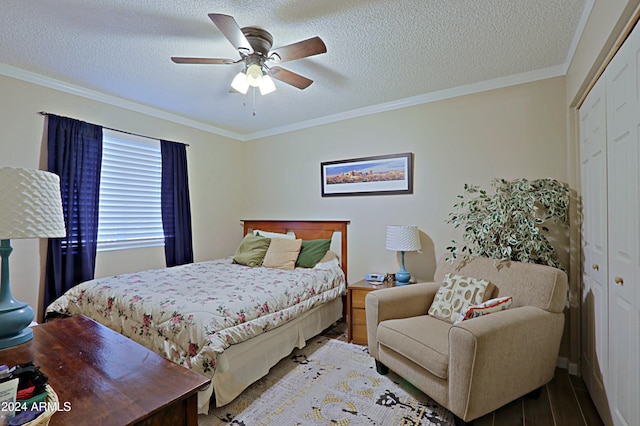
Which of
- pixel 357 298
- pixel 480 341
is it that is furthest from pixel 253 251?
pixel 480 341

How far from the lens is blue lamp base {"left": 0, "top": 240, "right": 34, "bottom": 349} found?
114cm

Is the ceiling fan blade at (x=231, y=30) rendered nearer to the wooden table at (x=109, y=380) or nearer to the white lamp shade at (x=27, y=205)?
the white lamp shade at (x=27, y=205)

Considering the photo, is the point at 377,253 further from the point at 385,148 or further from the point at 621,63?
the point at 621,63

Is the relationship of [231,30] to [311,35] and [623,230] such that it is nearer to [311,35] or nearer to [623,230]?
[311,35]

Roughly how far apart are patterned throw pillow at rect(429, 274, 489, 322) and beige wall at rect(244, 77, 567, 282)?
0.65 meters

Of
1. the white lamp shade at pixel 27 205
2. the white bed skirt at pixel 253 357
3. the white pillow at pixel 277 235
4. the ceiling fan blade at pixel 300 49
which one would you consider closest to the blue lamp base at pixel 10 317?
the white lamp shade at pixel 27 205

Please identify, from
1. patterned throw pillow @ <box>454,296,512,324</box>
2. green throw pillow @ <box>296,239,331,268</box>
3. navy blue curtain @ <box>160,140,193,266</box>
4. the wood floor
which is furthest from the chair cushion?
navy blue curtain @ <box>160,140,193,266</box>

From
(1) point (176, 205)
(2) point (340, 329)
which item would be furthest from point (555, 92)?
(1) point (176, 205)

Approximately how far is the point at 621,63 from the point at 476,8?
801 millimetres

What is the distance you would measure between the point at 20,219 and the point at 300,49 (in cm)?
164

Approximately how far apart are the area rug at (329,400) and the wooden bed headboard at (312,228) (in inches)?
51.0

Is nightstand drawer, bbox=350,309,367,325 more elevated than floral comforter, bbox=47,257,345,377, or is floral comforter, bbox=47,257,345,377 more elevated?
floral comforter, bbox=47,257,345,377

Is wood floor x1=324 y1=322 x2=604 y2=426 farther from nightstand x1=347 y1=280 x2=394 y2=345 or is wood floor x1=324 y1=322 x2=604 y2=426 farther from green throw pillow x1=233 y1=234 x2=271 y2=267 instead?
Result: green throw pillow x1=233 y1=234 x2=271 y2=267

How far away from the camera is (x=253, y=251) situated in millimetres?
3590
